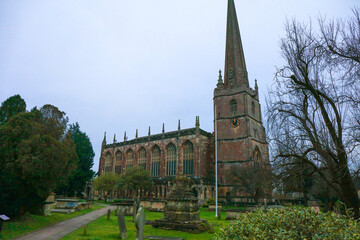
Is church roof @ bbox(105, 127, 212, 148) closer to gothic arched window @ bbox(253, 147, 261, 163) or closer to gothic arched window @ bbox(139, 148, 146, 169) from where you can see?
gothic arched window @ bbox(139, 148, 146, 169)

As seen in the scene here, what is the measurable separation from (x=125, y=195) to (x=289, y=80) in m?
47.2

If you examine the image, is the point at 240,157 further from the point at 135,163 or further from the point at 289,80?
the point at 289,80

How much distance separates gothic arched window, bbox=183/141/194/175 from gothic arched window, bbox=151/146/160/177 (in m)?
6.90

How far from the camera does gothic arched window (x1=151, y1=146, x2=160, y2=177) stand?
1912 inches

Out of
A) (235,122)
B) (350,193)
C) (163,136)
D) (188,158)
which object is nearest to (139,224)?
(350,193)

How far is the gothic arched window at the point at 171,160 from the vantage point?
151ft

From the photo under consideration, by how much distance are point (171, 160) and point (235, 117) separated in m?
15.1

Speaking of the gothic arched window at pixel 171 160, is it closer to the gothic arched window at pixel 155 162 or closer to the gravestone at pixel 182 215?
the gothic arched window at pixel 155 162

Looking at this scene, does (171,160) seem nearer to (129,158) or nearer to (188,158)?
(188,158)

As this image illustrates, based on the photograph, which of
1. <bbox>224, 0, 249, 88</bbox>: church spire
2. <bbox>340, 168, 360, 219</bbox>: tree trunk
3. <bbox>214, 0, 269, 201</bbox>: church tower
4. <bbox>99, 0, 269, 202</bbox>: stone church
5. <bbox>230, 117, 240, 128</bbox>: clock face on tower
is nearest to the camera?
<bbox>340, 168, 360, 219</bbox>: tree trunk

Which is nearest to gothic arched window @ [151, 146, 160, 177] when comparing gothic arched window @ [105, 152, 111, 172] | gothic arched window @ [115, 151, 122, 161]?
gothic arched window @ [115, 151, 122, 161]

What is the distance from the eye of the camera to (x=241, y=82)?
44750 millimetres

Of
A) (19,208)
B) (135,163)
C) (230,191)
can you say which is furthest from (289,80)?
(135,163)

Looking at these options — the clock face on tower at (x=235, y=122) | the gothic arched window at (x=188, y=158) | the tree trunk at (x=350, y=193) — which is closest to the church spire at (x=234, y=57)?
the clock face on tower at (x=235, y=122)
